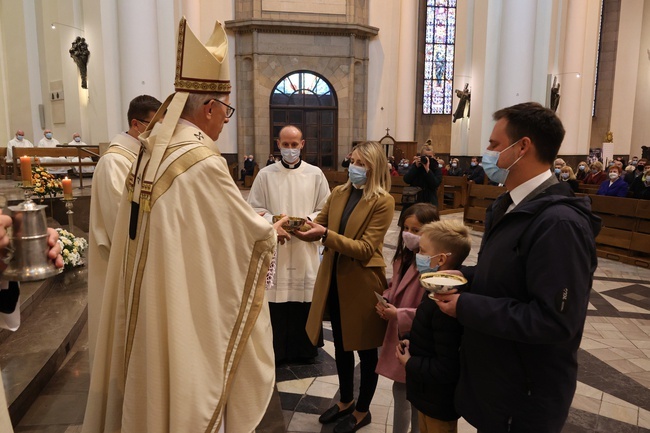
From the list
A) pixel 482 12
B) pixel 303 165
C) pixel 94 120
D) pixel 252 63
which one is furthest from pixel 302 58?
pixel 303 165

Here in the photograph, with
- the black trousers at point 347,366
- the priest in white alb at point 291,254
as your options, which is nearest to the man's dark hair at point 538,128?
the black trousers at point 347,366

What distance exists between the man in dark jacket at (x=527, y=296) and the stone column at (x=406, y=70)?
60.0ft

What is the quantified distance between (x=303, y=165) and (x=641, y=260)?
20.6 feet

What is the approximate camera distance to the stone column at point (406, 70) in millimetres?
19062

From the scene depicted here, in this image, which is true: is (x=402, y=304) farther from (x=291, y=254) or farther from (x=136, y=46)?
(x=136, y=46)

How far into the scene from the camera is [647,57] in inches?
842

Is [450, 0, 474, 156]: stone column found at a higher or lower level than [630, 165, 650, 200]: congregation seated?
higher

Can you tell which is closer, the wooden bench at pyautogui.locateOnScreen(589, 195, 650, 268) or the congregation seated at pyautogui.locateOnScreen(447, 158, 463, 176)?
the wooden bench at pyautogui.locateOnScreen(589, 195, 650, 268)

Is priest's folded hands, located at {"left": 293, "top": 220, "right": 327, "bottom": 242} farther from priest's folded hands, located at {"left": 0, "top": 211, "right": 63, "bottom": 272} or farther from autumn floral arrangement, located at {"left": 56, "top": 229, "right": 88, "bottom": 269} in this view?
autumn floral arrangement, located at {"left": 56, "top": 229, "right": 88, "bottom": 269}

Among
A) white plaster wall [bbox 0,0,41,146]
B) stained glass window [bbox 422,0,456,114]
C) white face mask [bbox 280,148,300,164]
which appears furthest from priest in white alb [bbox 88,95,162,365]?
stained glass window [bbox 422,0,456,114]

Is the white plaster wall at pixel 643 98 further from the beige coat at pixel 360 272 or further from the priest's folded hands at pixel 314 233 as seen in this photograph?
the priest's folded hands at pixel 314 233

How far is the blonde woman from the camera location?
9.17 feet

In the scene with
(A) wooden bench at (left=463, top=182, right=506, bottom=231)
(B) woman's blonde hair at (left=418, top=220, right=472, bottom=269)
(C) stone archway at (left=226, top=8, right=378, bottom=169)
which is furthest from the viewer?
(C) stone archway at (left=226, top=8, right=378, bottom=169)

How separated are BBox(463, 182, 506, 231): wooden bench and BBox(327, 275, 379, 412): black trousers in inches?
312
